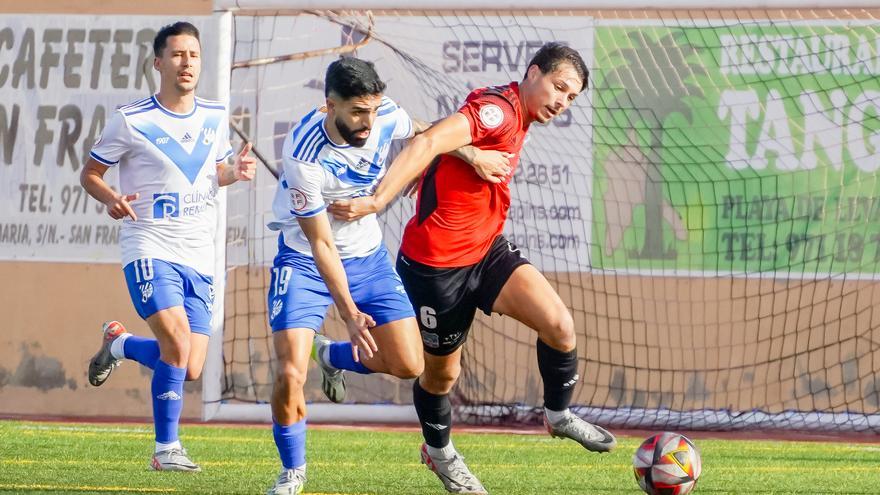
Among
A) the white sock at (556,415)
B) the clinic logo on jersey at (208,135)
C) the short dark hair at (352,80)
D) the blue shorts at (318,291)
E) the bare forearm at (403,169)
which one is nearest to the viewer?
the bare forearm at (403,169)

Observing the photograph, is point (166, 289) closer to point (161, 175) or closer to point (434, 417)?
point (161, 175)

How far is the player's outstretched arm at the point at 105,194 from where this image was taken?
22.7ft

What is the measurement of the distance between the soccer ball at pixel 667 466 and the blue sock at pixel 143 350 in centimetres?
273

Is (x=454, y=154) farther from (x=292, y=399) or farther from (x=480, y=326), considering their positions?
(x=480, y=326)

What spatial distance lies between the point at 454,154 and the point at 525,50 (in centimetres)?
482

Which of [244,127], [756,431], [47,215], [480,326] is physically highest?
[244,127]

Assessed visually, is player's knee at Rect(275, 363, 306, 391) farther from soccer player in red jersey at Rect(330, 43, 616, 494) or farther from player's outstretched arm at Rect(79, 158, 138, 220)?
player's outstretched arm at Rect(79, 158, 138, 220)

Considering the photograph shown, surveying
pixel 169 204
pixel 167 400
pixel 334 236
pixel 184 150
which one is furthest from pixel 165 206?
pixel 334 236

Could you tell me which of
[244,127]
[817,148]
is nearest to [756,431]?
[817,148]

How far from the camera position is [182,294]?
7.21 m

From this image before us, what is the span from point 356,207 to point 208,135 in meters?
2.06

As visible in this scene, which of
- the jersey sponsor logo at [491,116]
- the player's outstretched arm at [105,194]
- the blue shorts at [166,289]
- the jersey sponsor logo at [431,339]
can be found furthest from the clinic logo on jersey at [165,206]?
the jersey sponsor logo at [491,116]

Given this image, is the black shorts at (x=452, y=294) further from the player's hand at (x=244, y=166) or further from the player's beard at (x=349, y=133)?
the player's hand at (x=244, y=166)

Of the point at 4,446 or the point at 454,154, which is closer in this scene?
the point at 454,154
